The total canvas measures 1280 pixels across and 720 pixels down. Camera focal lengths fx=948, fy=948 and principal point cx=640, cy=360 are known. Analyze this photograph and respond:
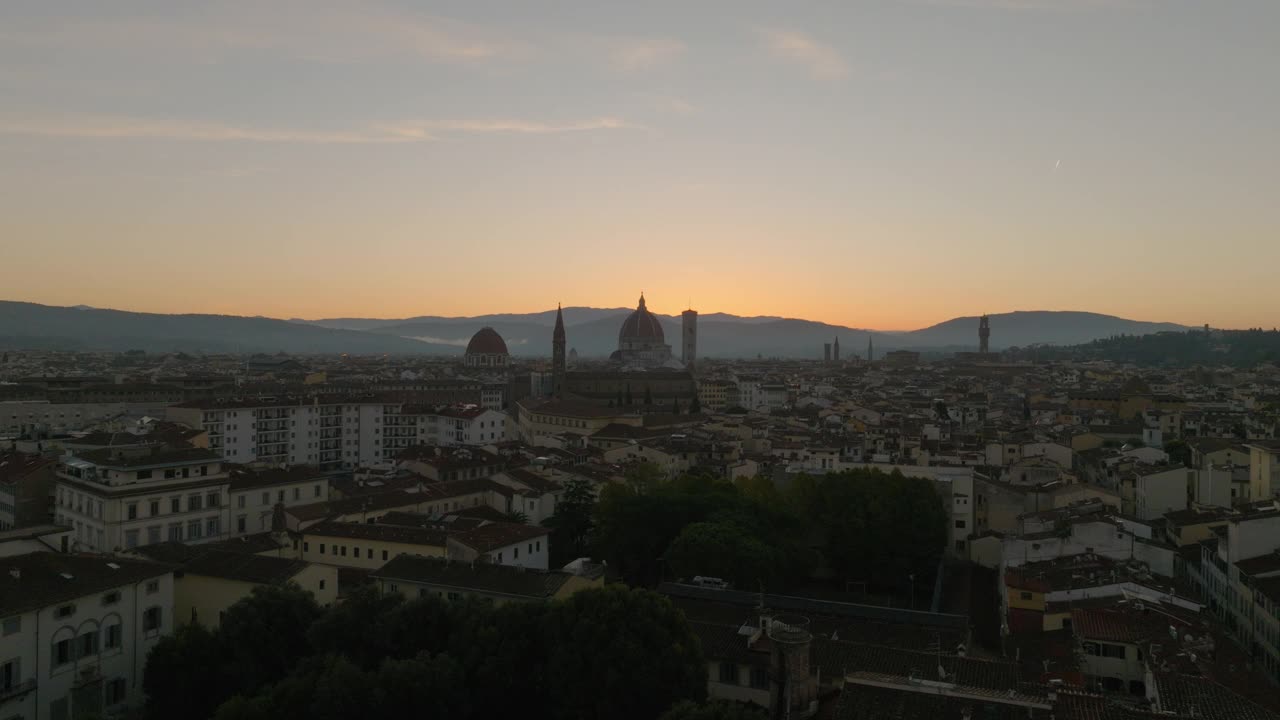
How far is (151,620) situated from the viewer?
2066cm

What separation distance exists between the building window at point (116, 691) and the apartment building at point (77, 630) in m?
0.02

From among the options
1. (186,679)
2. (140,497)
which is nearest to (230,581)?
(186,679)

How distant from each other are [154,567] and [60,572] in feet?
6.03

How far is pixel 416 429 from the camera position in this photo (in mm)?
60438

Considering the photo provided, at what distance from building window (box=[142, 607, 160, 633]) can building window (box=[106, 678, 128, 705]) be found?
1120 millimetres

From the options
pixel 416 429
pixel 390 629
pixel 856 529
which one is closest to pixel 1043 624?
pixel 856 529

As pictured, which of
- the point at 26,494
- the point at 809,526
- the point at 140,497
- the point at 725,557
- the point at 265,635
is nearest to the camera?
the point at 265,635

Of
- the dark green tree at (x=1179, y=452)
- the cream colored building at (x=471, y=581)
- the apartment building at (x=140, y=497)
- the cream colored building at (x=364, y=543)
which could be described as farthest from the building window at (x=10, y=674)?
the dark green tree at (x=1179, y=452)

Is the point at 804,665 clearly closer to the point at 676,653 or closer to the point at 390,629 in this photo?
the point at 676,653

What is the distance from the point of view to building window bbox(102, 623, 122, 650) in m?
19.6

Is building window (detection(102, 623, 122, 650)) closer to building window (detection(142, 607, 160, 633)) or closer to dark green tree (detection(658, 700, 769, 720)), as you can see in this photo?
building window (detection(142, 607, 160, 633))

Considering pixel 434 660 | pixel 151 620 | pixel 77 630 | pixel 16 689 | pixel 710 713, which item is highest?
pixel 710 713

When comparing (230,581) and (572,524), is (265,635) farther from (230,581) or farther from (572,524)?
(572,524)

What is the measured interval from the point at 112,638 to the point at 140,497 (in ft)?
31.4
